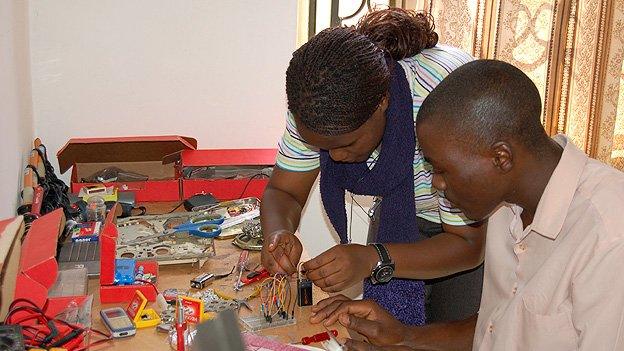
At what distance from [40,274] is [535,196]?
36.5 inches

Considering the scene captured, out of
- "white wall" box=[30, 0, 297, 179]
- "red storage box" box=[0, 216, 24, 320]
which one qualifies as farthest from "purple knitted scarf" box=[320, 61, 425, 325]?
"white wall" box=[30, 0, 297, 179]

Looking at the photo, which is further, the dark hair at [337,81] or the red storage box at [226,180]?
the red storage box at [226,180]

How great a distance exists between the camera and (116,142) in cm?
231

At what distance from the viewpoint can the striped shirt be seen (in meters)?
1.56

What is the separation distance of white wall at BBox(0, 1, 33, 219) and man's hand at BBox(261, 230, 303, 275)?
64 cm

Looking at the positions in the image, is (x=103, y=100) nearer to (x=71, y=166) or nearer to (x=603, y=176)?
(x=71, y=166)

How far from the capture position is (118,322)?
1.38 meters

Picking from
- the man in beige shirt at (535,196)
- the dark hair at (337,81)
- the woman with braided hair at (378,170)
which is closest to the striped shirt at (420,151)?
the woman with braided hair at (378,170)

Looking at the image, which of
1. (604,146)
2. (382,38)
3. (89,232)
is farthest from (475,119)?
A: (604,146)

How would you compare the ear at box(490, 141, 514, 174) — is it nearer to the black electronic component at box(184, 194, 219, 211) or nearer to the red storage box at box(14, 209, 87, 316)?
the red storage box at box(14, 209, 87, 316)

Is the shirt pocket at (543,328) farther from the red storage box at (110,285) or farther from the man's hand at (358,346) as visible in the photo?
the red storage box at (110,285)

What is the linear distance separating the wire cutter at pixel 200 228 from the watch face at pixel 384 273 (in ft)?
1.76

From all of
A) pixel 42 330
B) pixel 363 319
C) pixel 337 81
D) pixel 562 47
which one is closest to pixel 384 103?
pixel 337 81

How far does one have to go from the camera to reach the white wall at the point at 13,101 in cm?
174
